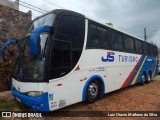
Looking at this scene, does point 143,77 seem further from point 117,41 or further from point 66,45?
point 66,45

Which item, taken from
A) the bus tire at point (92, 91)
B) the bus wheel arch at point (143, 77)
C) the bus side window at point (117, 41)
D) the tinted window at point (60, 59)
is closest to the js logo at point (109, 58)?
the bus side window at point (117, 41)

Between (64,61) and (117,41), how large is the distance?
3951 mm

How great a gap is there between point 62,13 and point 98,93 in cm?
354

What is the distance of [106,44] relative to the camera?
22.7 ft

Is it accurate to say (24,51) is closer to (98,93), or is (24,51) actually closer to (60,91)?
(60,91)

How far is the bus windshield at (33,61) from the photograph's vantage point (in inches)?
172

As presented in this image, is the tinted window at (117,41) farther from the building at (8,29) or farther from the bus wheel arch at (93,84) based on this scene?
the building at (8,29)

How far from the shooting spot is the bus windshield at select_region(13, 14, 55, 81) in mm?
4363

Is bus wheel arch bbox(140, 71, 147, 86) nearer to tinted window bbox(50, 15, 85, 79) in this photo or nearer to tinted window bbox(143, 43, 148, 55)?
tinted window bbox(143, 43, 148, 55)

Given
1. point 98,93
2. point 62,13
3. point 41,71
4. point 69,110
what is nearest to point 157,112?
point 98,93

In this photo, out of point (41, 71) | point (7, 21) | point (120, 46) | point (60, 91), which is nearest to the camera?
point (41, 71)

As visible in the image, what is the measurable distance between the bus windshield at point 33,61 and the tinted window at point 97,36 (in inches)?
70.4

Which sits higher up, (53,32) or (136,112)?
(53,32)

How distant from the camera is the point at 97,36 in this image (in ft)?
21.3
